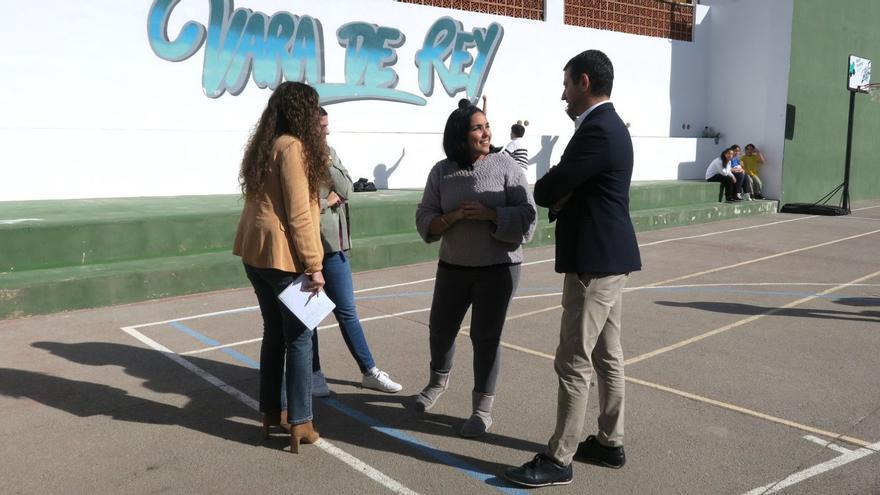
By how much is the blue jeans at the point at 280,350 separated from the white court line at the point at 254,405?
0.78 feet

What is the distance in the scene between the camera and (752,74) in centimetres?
1842

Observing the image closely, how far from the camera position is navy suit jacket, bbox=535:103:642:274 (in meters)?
3.41

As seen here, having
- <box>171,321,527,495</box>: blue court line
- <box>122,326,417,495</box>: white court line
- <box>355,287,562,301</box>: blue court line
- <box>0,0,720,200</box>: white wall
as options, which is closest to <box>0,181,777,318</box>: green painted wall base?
<box>0,0,720,200</box>: white wall

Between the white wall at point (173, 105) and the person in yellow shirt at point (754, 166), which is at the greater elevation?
the white wall at point (173, 105)

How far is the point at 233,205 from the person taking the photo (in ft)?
32.1

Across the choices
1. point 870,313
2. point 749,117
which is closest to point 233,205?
point 870,313

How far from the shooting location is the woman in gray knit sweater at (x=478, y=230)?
402 cm

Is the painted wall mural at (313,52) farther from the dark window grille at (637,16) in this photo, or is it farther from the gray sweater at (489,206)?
the gray sweater at (489,206)

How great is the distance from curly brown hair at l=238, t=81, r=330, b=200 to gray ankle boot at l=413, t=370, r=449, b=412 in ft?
4.75

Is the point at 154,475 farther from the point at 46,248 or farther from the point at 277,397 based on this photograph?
the point at 46,248

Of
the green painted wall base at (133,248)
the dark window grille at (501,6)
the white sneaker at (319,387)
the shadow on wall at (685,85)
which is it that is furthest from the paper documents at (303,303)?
the shadow on wall at (685,85)

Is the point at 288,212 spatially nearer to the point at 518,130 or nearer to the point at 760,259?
the point at 760,259

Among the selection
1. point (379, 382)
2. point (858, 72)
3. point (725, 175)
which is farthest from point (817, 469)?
point (858, 72)

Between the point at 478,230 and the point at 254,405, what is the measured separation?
74.9 inches
